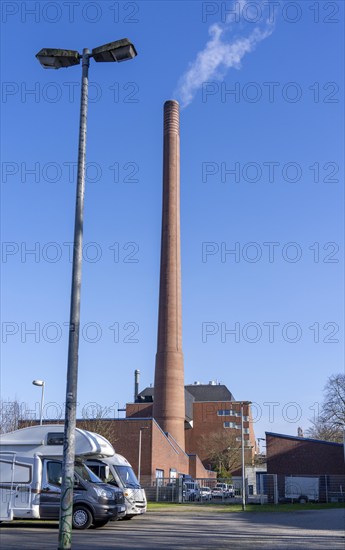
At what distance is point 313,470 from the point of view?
164ft

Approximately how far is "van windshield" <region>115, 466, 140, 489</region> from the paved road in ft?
4.47

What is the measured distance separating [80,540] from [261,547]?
176 inches

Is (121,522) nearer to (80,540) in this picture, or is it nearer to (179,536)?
(179,536)

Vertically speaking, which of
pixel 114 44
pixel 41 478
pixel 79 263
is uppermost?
pixel 114 44

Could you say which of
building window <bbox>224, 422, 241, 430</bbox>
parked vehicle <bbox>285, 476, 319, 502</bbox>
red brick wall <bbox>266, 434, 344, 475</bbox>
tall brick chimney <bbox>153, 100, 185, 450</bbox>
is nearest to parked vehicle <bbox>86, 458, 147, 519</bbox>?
parked vehicle <bbox>285, 476, 319, 502</bbox>

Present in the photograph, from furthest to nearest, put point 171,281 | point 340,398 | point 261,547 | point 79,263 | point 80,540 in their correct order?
point 340,398
point 171,281
point 80,540
point 261,547
point 79,263

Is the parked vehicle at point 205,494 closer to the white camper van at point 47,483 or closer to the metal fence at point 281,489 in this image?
the metal fence at point 281,489

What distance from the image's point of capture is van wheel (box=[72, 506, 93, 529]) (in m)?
19.8

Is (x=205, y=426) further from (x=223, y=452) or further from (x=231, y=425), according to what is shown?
(x=223, y=452)

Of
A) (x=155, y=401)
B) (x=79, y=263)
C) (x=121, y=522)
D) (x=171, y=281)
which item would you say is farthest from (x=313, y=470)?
(x=79, y=263)

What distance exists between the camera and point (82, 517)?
19.9 meters

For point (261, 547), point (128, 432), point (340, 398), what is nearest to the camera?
point (261, 547)

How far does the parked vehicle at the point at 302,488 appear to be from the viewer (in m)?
45.3

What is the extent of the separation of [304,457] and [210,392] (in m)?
41.8
